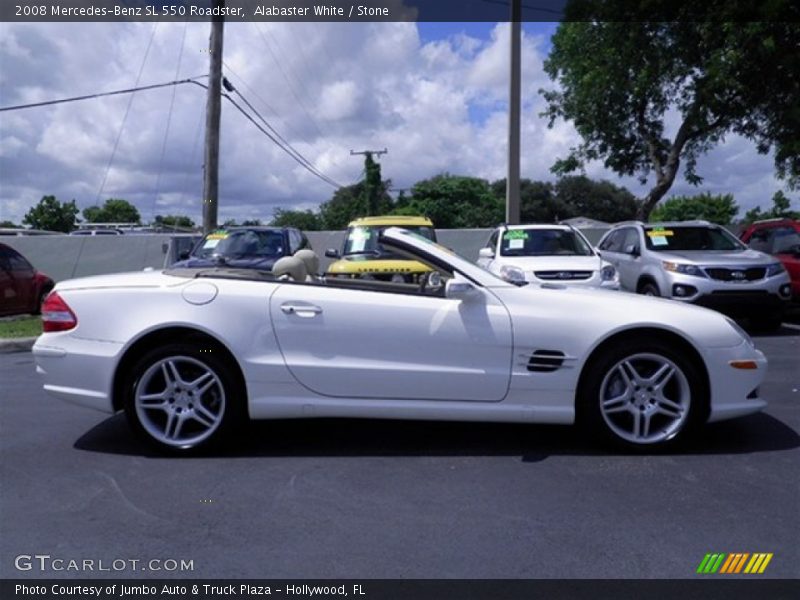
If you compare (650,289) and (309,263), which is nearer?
(309,263)

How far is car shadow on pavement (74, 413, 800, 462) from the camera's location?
15.8 feet

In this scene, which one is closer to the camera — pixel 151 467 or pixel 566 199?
pixel 151 467

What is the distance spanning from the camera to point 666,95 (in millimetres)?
17688

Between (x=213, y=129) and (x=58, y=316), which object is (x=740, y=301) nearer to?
(x=58, y=316)

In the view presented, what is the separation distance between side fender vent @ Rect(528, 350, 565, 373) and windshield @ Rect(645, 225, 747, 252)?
7.34 m

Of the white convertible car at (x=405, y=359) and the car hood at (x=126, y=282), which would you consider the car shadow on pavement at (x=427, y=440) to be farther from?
the car hood at (x=126, y=282)

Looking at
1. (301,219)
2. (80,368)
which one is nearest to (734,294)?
(80,368)

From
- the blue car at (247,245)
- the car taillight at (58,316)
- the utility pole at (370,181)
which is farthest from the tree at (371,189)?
the car taillight at (58,316)

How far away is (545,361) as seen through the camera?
15.2 ft

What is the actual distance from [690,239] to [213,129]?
10.7 metres

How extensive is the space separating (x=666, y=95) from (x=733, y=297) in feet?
30.0

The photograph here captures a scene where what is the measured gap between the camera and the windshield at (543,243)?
37.7 feet
